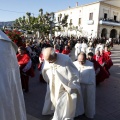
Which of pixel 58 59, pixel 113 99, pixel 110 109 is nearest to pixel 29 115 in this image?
pixel 58 59

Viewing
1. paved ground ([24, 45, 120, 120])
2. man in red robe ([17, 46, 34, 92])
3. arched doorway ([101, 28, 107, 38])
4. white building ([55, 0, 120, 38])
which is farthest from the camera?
arched doorway ([101, 28, 107, 38])

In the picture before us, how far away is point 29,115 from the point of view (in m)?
4.78

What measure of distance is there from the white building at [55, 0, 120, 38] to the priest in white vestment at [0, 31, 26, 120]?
4084 centimetres

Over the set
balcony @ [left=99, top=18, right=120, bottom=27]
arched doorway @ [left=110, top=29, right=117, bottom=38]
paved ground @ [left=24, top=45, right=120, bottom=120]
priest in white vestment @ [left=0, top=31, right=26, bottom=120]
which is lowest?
paved ground @ [left=24, top=45, right=120, bottom=120]

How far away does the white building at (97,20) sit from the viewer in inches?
1641

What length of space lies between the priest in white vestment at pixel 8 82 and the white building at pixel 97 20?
40.8 meters

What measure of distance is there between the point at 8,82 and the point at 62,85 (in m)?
2.74

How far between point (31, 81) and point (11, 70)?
6901mm

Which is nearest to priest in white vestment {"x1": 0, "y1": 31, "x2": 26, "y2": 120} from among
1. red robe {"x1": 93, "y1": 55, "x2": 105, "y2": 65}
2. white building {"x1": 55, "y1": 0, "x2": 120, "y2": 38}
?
red robe {"x1": 93, "y1": 55, "x2": 105, "y2": 65}

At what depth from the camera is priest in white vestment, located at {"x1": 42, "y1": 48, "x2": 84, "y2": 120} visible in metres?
3.98

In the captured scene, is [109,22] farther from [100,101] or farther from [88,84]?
[88,84]

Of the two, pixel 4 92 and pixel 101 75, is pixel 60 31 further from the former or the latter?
pixel 4 92

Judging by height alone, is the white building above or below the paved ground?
above

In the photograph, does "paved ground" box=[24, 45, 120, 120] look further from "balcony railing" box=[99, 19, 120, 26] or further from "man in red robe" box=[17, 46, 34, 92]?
"balcony railing" box=[99, 19, 120, 26]
